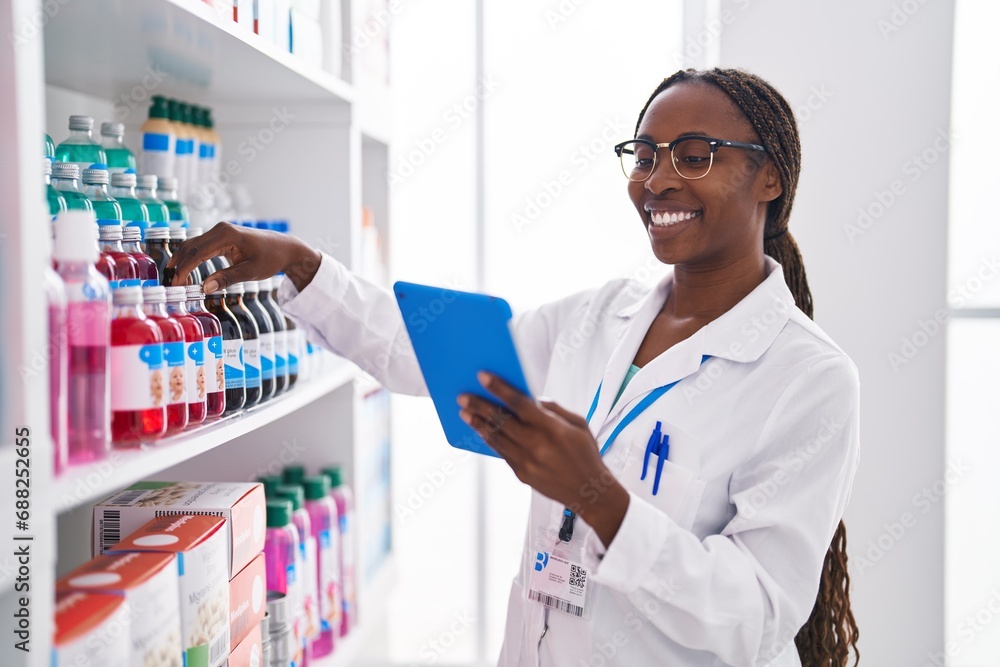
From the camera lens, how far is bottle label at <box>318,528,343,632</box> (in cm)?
185

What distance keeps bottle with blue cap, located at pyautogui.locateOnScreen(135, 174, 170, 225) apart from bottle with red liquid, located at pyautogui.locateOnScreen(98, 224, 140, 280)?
179 millimetres

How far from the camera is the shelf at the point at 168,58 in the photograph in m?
1.11

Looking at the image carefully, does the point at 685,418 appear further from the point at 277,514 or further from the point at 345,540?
the point at 345,540

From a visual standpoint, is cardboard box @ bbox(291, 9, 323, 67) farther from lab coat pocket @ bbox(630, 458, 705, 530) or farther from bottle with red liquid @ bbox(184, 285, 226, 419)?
lab coat pocket @ bbox(630, 458, 705, 530)

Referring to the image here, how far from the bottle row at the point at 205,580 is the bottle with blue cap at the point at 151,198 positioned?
434 mm

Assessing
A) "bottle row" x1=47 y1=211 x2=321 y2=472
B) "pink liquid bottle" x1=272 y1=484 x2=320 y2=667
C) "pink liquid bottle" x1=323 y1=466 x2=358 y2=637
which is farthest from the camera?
"pink liquid bottle" x1=323 y1=466 x2=358 y2=637

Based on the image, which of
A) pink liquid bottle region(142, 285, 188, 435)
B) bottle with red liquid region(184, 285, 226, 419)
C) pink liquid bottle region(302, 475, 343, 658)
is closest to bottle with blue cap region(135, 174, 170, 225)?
bottle with red liquid region(184, 285, 226, 419)

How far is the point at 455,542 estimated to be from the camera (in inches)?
120

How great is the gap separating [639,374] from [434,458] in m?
1.72

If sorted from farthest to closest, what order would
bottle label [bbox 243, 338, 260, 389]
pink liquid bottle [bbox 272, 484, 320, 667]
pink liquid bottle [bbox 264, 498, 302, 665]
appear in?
pink liquid bottle [bbox 272, 484, 320, 667] → pink liquid bottle [bbox 264, 498, 302, 665] → bottle label [bbox 243, 338, 260, 389]

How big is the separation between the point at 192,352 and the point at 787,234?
3.77 feet

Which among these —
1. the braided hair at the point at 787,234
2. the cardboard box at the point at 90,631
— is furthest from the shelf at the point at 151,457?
the braided hair at the point at 787,234

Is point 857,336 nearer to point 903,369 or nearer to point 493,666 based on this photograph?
point 903,369

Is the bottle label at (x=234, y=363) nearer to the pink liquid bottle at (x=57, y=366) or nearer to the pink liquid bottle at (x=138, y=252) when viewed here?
the pink liquid bottle at (x=138, y=252)
